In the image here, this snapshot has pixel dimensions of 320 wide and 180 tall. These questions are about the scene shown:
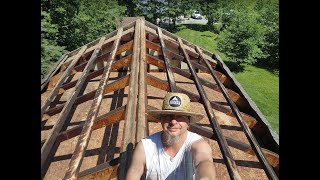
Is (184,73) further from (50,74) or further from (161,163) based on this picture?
(161,163)

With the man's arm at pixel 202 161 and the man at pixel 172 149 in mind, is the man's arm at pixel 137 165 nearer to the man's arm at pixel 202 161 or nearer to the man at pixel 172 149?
the man at pixel 172 149

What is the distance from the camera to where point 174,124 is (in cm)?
278

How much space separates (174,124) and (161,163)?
1.24 ft

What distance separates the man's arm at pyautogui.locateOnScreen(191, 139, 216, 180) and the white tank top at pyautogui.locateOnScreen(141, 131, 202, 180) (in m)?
0.12

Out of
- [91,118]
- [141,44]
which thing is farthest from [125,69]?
[91,118]

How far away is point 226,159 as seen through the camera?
317 centimetres

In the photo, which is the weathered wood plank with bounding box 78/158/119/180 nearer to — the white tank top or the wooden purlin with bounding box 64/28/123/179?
the wooden purlin with bounding box 64/28/123/179

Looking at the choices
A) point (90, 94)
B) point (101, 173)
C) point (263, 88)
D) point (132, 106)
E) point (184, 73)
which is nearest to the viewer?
point (101, 173)

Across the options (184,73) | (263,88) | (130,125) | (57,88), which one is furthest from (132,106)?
(263,88)

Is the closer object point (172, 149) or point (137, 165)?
point (137, 165)

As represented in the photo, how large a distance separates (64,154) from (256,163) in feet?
9.40

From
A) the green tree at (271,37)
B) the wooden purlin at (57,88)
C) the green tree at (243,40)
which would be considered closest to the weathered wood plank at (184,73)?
the wooden purlin at (57,88)

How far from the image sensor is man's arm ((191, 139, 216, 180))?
2658 mm

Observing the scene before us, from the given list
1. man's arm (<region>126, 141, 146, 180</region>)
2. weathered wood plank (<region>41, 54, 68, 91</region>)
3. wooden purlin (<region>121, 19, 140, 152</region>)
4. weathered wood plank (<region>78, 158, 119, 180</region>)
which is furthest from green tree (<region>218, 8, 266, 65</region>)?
man's arm (<region>126, 141, 146, 180</region>)
